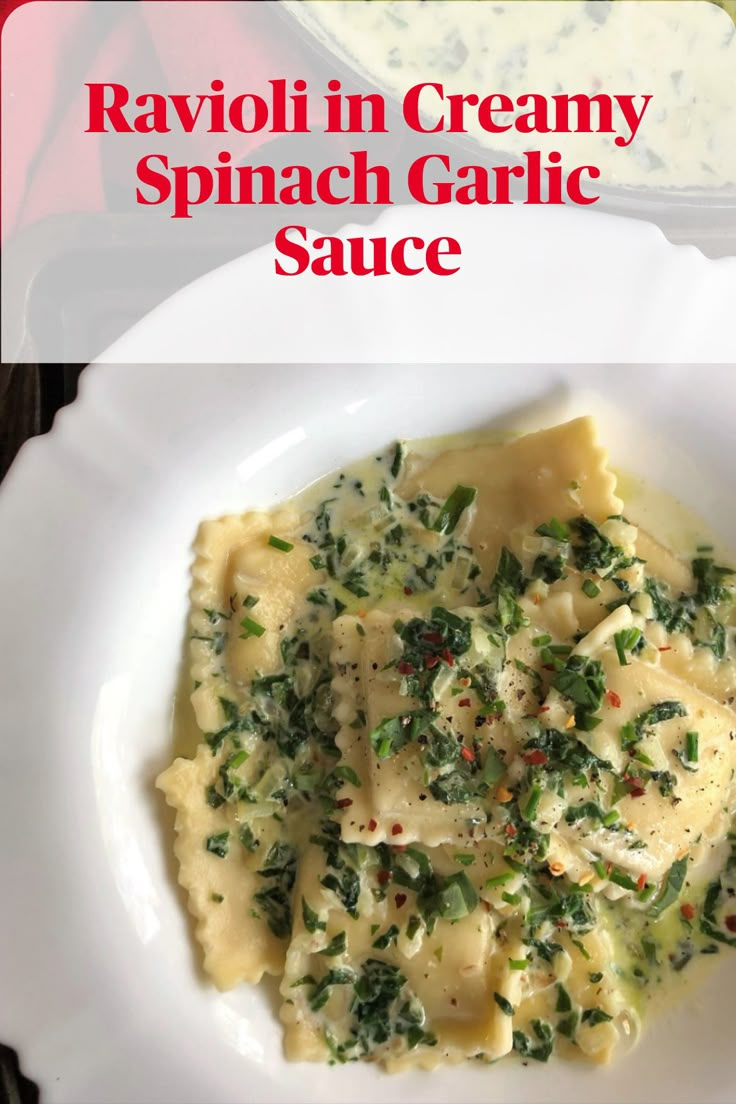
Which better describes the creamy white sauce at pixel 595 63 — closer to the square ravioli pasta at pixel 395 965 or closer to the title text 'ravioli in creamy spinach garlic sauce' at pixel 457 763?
the title text 'ravioli in creamy spinach garlic sauce' at pixel 457 763

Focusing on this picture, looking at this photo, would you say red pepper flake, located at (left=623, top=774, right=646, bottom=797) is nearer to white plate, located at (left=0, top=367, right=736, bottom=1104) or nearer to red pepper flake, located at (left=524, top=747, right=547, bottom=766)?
red pepper flake, located at (left=524, top=747, right=547, bottom=766)

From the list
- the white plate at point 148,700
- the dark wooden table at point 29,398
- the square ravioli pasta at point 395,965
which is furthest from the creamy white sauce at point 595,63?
the square ravioli pasta at point 395,965

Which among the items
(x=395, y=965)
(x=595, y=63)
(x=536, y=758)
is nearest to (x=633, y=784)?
(x=536, y=758)

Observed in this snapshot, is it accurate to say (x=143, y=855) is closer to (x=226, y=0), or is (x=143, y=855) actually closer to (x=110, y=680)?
(x=110, y=680)

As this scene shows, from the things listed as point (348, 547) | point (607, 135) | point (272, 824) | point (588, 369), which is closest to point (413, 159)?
point (607, 135)

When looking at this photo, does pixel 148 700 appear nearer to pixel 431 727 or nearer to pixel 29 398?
pixel 431 727
